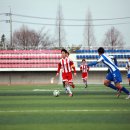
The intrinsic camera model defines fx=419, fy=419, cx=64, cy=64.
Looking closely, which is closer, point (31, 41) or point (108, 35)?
point (108, 35)

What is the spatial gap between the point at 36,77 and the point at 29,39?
46241 mm

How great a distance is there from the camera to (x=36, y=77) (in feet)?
126

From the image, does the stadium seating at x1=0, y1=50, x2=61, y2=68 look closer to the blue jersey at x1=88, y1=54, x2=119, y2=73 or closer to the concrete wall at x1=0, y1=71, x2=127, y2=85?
the concrete wall at x1=0, y1=71, x2=127, y2=85

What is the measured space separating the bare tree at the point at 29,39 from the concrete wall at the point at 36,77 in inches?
1601

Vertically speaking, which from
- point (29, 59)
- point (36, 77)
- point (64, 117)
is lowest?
point (36, 77)

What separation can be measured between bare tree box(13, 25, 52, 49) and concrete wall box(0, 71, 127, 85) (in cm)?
4067

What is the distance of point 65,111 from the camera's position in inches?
443

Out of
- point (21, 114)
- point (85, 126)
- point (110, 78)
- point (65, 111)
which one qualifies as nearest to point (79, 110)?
point (65, 111)

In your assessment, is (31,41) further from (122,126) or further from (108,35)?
(122,126)

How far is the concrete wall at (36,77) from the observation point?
3797cm

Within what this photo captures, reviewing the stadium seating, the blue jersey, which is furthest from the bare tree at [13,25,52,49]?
the blue jersey

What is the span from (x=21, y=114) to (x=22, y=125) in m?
1.86

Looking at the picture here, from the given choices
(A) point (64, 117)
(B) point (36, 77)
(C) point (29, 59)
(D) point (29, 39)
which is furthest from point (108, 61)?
(D) point (29, 39)

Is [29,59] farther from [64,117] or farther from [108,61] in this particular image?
[64,117]
